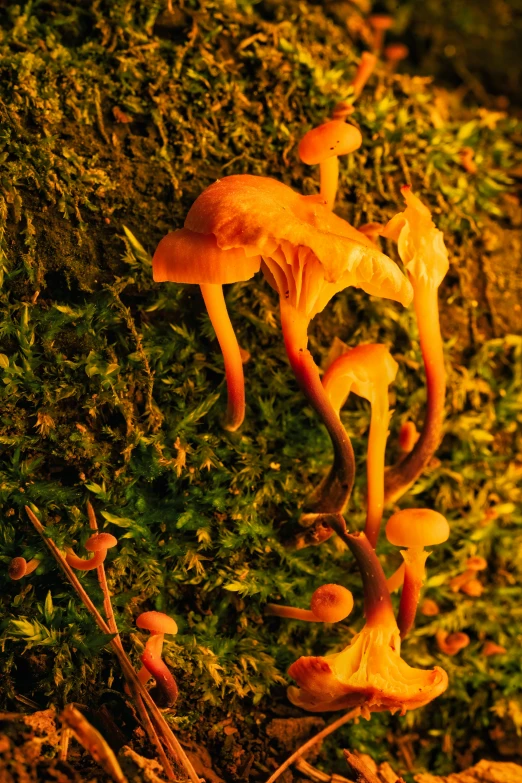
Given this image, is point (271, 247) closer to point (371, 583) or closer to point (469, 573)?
point (371, 583)

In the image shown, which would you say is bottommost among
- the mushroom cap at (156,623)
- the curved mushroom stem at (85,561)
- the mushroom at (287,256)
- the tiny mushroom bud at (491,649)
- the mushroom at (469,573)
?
the tiny mushroom bud at (491,649)

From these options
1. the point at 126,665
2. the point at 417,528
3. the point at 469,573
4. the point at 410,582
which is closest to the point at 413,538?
the point at 417,528

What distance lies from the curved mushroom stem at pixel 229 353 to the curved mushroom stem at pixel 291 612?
61 cm

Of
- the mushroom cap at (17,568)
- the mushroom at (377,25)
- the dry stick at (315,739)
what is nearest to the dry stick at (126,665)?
the mushroom cap at (17,568)

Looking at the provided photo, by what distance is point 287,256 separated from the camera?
6.28 feet

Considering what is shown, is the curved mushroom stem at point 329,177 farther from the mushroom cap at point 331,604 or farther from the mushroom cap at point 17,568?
the mushroom cap at point 17,568

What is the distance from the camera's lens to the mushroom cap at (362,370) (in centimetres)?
220

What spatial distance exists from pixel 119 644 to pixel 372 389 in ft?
3.66

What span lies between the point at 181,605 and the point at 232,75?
195 cm

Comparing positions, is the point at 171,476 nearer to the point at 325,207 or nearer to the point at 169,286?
the point at 169,286

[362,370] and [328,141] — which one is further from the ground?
[328,141]

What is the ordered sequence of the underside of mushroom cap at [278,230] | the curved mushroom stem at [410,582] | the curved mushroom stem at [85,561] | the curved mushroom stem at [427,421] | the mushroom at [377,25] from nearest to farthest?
1. the underside of mushroom cap at [278,230]
2. the curved mushroom stem at [85,561]
3. the curved mushroom stem at [410,582]
4. the curved mushroom stem at [427,421]
5. the mushroom at [377,25]

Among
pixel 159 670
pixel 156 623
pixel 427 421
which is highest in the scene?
pixel 427 421

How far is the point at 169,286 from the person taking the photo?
228 cm
